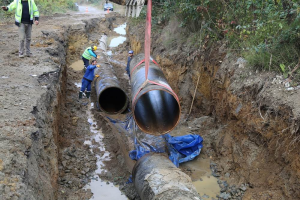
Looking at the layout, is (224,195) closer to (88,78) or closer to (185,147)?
(185,147)

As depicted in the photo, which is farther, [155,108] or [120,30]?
[120,30]

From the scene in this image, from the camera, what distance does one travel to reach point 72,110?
8.09 m

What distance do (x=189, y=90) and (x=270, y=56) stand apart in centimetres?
278

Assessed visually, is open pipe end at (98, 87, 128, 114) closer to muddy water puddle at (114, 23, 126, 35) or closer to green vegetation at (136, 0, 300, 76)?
green vegetation at (136, 0, 300, 76)

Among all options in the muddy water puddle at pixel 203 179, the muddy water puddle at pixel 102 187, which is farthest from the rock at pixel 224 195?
Result: the muddy water puddle at pixel 102 187

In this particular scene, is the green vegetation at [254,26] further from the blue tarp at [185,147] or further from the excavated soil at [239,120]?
the blue tarp at [185,147]

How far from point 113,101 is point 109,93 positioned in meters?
0.34

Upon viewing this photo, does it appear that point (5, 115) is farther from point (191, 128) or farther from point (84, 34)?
point (84, 34)

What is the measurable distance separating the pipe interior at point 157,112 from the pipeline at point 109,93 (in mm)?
1819

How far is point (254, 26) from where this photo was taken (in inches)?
218

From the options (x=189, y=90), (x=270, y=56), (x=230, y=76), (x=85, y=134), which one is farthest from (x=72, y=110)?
(x=270, y=56)

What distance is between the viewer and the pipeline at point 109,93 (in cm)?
824

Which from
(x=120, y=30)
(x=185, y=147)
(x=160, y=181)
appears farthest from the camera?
(x=120, y=30)

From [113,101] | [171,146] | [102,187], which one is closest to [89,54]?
[113,101]
